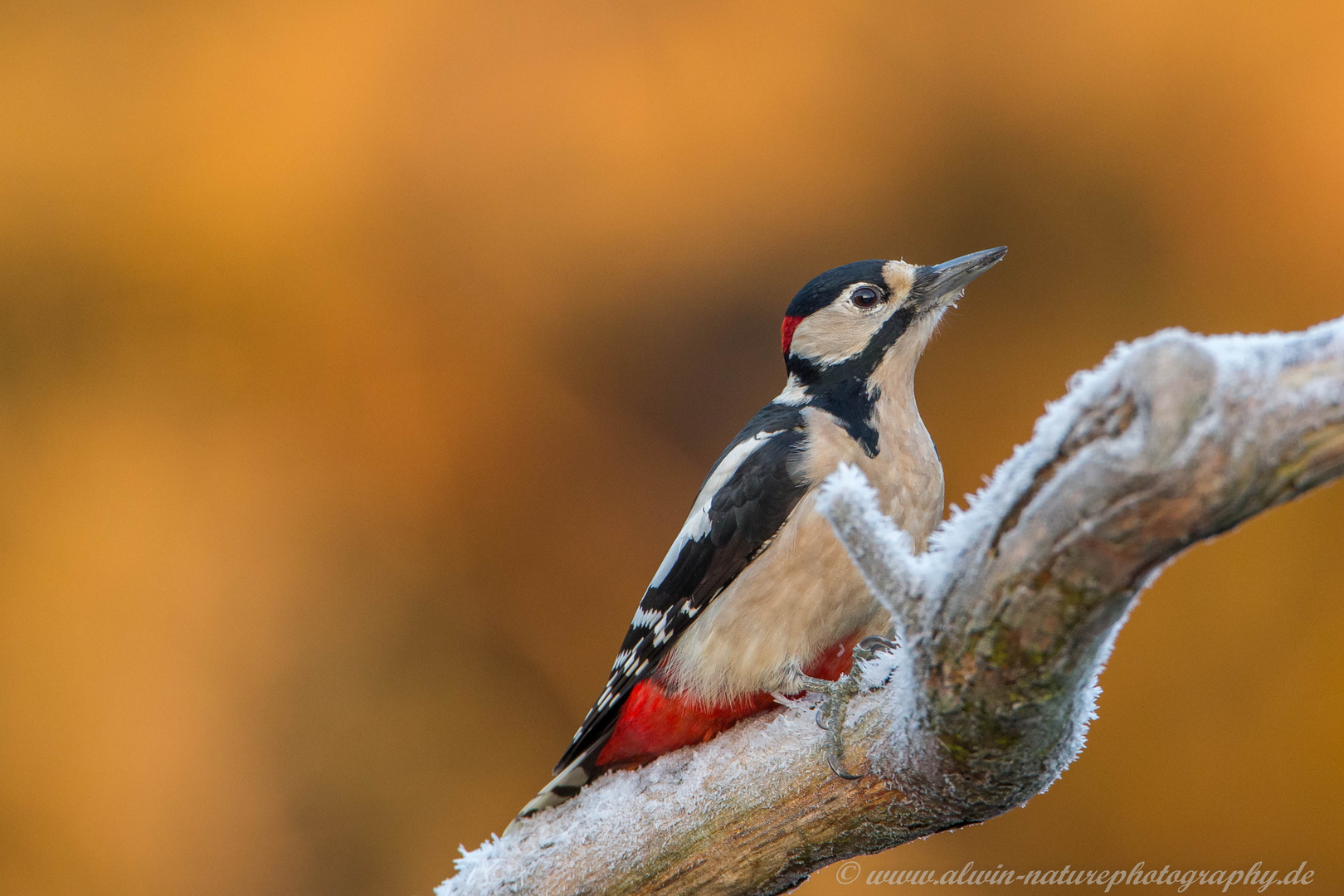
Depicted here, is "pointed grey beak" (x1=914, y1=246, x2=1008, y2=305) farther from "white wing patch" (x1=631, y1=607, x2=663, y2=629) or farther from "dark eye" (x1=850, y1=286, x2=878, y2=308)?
"white wing patch" (x1=631, y1=607, x2=663, y2=629)

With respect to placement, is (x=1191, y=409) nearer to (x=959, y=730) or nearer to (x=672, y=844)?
(x=959, y=730)

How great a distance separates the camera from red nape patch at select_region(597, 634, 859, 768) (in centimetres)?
160

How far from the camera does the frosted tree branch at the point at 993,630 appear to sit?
0.78 metres

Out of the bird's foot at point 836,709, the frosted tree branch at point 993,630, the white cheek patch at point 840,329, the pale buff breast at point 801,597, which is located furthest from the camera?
the white cheek patch at point 840,329

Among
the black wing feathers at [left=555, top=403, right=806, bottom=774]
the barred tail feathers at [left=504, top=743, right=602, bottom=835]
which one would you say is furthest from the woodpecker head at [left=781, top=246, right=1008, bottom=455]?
the barred tail feathers at [left=504, top=743, right=602, bottom=835]

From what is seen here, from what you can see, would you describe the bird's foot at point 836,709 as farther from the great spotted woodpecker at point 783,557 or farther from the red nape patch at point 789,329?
the red nape patch at point 789,329

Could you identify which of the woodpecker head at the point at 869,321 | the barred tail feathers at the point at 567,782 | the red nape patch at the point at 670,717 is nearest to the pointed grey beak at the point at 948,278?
the woodpecker head at the point at 869,321

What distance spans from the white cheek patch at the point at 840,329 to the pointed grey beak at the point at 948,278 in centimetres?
5

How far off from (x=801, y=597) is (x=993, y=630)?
621 mm

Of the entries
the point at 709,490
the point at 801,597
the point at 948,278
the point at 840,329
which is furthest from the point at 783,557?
the point at 948,278

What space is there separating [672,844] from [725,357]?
217cm

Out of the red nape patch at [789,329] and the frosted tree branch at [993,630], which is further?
the red nape patch at [789,329]

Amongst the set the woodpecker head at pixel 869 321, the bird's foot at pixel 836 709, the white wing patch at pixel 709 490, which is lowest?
the bird's foot at pixel 836 709

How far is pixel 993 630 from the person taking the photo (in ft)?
3.12
